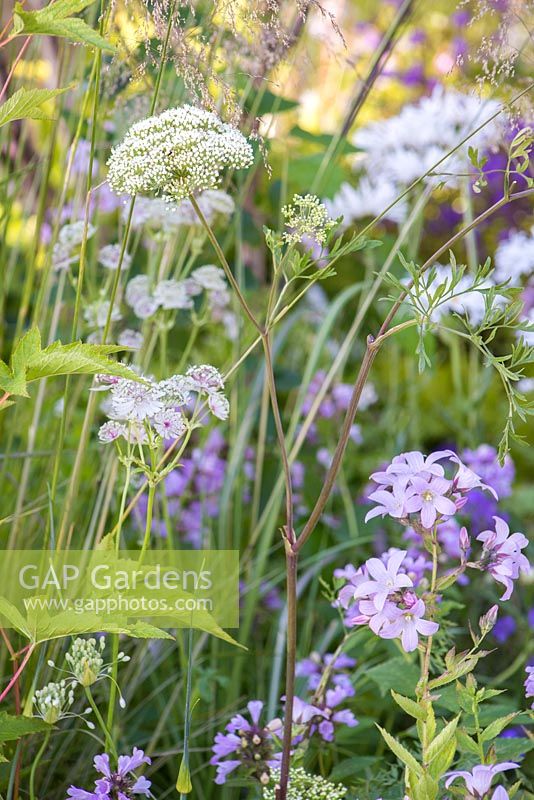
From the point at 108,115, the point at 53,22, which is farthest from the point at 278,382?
the point at 53,22

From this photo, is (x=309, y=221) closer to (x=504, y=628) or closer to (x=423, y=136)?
(x=504, y=628)

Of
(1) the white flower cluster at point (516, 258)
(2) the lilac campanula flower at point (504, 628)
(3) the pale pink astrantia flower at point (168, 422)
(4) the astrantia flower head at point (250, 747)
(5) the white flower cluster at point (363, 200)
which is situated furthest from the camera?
(5) the white flower cluster at point (363, 200)

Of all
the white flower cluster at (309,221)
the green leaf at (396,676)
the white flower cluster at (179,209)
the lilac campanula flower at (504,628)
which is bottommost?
the green leaf at (396,676)

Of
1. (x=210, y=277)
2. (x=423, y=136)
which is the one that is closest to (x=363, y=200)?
(x=423, y=136)

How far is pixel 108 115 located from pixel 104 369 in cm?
74

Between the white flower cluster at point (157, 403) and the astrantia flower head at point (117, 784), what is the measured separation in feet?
0.99

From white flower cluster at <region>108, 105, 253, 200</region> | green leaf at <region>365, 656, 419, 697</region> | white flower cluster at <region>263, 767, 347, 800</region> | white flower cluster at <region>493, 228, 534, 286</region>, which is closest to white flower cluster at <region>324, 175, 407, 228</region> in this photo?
white flower cluster at <region>493, 228, 534, 286</region>

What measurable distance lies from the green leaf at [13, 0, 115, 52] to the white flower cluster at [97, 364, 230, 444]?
0.97 ft

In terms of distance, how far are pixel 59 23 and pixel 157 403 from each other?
0.33 m

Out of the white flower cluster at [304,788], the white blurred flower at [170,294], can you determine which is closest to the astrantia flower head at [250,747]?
the white flower cluster at [304,788]

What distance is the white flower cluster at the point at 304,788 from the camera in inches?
33.8

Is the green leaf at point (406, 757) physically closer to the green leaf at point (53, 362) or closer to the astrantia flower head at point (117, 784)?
the astrantia flower head at point (117, 784)

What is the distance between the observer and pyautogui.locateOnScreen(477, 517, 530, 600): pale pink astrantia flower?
81cm

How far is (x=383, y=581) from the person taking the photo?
0.80m
